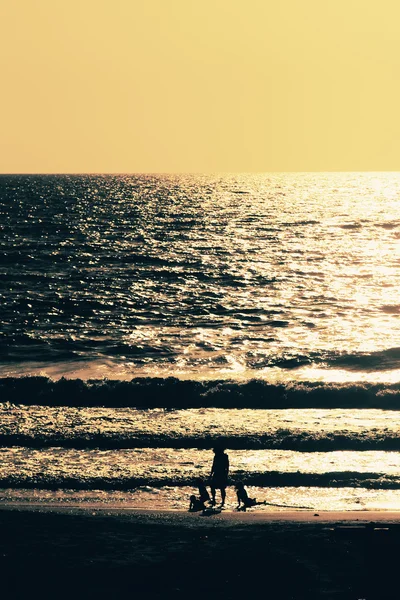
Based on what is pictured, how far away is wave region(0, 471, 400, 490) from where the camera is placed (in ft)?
61.1

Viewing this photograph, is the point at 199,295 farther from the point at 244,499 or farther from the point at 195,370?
the point at 244,499

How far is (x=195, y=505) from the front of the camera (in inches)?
660

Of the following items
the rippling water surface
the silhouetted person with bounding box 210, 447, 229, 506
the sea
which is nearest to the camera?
the silhouetted person with bounding box 210, 447, 229, 506

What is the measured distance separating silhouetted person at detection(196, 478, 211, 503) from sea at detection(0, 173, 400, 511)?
575mm

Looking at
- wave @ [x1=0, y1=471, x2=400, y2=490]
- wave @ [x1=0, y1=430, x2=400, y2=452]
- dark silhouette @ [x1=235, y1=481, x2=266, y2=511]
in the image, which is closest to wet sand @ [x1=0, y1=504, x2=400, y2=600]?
dark silhouette @ [x1=235, y1=481, x2=266, y2=511]

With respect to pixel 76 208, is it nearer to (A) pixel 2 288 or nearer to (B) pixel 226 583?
(A) pixel 2 288

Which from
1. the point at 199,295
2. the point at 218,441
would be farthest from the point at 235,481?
the point at 199,295

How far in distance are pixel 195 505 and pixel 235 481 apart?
8.98 feet

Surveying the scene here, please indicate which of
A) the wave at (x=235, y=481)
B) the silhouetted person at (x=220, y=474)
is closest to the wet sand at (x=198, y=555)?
the silhouetted person at (x=220, y=474)

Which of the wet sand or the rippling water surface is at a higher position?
the rippling water surface

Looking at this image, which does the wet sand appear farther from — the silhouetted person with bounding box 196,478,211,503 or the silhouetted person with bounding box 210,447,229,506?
the silhouetted person with bounding box 210,447,229,506

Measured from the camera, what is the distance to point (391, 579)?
1178 centimetres

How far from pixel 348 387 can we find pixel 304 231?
71.8 metres

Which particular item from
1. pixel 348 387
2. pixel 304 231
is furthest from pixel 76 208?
pixel 348 387
